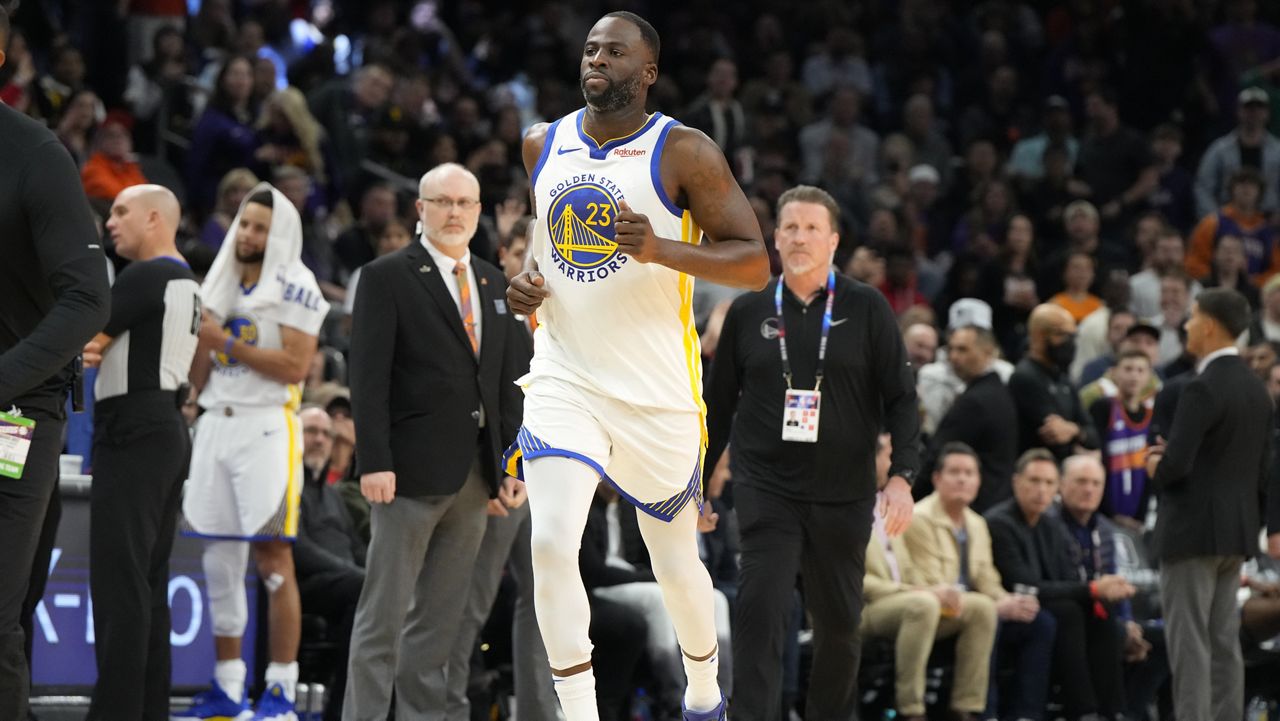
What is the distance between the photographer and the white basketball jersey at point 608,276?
18.4ft

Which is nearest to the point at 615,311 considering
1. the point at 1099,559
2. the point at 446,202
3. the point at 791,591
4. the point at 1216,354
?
the point at 446,202

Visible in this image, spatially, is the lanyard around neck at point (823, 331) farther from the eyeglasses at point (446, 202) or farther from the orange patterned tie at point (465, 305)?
the eyeglasses at point (446, 202)

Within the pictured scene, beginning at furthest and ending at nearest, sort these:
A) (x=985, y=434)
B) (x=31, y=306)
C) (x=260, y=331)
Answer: (x=985, y=434) → (x=260, y=331) → (x=31, y=306)

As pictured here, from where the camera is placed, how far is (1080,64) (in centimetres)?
1953

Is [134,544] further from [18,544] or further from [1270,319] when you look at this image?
[1270,319]

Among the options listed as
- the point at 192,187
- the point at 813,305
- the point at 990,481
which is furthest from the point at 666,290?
the point at 192,187

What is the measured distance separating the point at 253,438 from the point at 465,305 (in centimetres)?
150

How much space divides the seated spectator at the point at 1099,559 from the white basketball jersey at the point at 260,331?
15.5 feet

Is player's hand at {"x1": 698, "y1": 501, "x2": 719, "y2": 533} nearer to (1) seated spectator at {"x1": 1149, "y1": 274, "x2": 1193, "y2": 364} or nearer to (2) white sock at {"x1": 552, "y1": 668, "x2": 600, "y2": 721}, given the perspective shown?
(2) white sock at {"x1": 552, "y1": 668, "x2": 600, "y2": 721}

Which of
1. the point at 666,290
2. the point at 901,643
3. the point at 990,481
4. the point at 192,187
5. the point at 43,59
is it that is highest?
the point at 43,59

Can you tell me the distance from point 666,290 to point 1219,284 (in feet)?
34.6

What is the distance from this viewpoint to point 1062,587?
32.5ft

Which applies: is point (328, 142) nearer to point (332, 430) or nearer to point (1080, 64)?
point (332, 430)

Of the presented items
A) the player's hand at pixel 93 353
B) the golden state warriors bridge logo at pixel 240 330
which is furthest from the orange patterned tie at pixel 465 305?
the player's hand at pixel 93 353
